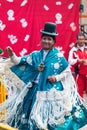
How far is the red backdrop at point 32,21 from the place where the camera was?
877 cm

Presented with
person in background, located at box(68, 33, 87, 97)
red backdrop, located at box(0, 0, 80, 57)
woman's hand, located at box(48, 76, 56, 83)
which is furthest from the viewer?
red backdrop, located at box(0, 0, 80, 57)

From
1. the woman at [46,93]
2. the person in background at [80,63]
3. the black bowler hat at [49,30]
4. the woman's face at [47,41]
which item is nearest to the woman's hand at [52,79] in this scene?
the woman at [46,93]

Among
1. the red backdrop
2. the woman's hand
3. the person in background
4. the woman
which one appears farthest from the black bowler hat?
the red backdrop

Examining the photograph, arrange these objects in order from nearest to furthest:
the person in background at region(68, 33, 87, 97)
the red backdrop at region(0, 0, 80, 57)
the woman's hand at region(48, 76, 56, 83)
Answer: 1. the woman's hand at region(48, 76, 56, 83)
2. the person in background at region(68, 33, 87, 97)
3. the red backdrop at region(0, 0, 80, 57)

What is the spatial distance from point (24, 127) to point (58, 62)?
33.1 inches

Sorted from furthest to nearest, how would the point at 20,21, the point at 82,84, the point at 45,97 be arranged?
the point at 20,21
the point at 82,84
the point at 45,97

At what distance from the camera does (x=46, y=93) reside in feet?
15.9

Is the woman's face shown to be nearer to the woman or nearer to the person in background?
the woman

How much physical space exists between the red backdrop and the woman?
3.78m

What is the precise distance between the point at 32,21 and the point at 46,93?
14.0ft

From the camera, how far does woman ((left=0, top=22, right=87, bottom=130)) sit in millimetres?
4828

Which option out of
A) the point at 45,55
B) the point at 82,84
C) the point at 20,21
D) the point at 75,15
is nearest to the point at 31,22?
the point at 20,21

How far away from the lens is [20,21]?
887 cm

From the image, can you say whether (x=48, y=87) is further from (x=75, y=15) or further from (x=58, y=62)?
(x=75, y=15)
